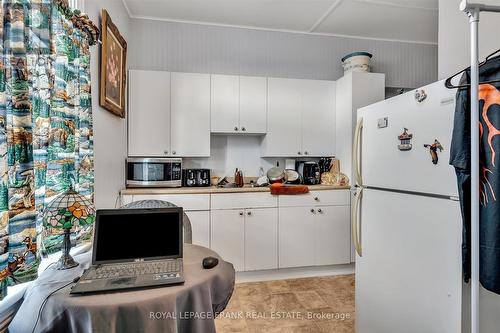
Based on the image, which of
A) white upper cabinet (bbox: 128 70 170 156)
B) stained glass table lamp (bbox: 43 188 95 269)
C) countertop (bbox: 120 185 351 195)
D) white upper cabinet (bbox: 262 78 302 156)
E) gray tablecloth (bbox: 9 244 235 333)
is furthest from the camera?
white upper cabinet (bbox: 262 78 302 156)

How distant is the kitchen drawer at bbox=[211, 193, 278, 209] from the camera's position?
8.85ft

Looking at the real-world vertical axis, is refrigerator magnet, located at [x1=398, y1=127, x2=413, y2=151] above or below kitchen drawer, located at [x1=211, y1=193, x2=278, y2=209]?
above

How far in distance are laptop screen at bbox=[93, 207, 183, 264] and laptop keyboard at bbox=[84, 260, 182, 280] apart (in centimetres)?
4

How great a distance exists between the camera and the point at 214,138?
3.25 meters

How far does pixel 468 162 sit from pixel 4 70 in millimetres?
1749

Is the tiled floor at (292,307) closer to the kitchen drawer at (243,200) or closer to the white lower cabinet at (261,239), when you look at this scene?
the white lower cabinet at (261,239)

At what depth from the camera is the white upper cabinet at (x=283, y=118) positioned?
10.2ft

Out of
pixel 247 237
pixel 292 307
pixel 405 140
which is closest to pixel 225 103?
pixel 247 237

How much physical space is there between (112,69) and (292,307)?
95.7 inches

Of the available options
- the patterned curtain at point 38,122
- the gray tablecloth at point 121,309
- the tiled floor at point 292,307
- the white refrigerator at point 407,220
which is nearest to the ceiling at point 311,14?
the patterned curtain at point 38,122

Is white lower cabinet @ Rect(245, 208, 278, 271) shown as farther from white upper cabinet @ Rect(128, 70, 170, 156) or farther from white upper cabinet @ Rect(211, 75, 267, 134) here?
white upper cabinet @ Rect(128, 70, 170, 156)

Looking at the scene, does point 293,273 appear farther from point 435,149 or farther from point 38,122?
point 38,122

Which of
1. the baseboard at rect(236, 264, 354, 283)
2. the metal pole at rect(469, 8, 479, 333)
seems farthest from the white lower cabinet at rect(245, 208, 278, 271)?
the metal pole at rect(469, 8, 479, 333)

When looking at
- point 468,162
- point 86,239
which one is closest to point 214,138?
point 86,239
